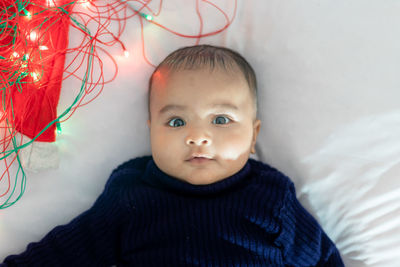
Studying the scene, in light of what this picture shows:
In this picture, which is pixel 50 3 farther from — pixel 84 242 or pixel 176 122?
pixel 84 242

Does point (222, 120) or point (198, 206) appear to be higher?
point (222, 120)

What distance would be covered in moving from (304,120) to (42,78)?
0.77 metres

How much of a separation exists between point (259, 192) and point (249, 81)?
0.31 meters

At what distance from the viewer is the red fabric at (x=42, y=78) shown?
1051mm

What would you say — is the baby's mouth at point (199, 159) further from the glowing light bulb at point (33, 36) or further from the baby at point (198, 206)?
the glowing light bulb at point (33, 36)

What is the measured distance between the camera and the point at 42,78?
1082 mm

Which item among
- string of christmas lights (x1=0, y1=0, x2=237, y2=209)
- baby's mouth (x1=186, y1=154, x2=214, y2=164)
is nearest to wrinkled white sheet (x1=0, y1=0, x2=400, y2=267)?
string of christmas lights (x1=0, y1=0, x2=237, y2=209)

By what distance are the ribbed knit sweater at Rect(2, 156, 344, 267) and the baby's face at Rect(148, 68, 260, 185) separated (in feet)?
0.22

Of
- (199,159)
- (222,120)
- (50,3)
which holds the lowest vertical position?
(199,159)

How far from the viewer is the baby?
0.92m

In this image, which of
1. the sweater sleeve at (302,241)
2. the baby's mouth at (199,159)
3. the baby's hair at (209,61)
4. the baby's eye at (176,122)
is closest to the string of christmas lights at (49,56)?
the baby's hair at (209,61)

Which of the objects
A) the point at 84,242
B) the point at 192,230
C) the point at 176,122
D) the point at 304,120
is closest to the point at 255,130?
the point at 304,120

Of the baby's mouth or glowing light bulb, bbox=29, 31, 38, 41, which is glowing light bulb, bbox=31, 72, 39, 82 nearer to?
glowing light bulb, bbox=29, 31, 38, 41

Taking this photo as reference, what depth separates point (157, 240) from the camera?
0.94 m
